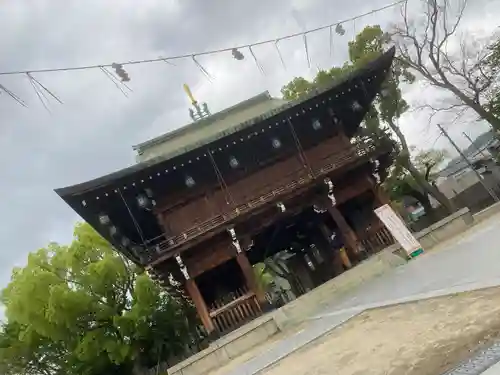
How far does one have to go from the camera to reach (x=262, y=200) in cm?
1568

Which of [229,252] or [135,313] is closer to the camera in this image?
[229,252]

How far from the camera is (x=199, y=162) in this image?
1602cm

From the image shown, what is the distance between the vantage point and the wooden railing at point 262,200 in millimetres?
15133

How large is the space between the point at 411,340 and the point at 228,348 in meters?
8.31

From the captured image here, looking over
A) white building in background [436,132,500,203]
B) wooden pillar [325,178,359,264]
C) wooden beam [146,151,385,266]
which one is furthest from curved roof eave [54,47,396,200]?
white building in background [436,132,500,203]

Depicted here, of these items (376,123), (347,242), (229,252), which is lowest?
(347,242)

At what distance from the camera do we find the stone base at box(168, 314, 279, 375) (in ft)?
39.5

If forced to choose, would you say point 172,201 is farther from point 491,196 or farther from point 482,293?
point 491,196

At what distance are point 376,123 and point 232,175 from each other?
14349 millimetres

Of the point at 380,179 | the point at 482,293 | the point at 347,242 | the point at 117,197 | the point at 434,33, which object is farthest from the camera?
the point at 434,33

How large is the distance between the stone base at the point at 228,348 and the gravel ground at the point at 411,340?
17.6 ft

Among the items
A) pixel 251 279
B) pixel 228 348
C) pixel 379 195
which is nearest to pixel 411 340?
pixel 228 348

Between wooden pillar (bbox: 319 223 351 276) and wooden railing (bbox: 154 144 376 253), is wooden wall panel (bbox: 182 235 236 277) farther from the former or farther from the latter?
wooden pillar (bbox: 319 223 351 276)

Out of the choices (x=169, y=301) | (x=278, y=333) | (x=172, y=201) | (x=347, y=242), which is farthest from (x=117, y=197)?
(x=169, y=301)
